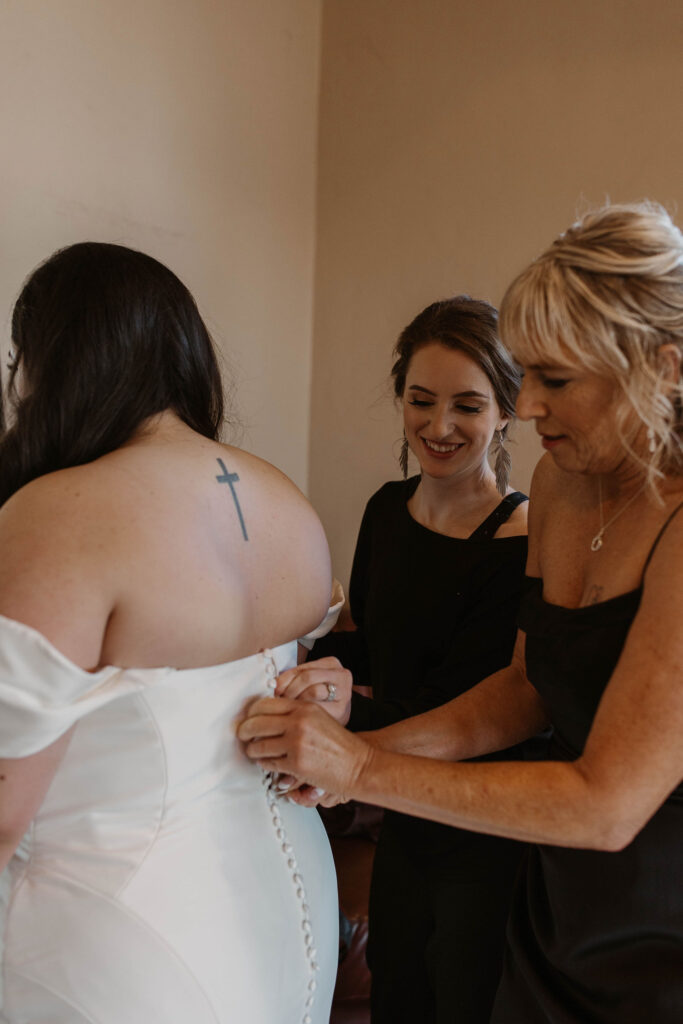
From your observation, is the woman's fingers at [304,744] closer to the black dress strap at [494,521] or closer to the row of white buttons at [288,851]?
the row of white buttons at [288,851]

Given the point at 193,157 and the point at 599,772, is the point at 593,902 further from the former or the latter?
the point at 193,157

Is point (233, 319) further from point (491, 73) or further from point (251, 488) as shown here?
point (251, 488)

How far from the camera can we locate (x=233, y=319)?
2.53 metres

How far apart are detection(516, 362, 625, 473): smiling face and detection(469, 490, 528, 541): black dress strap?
50 cm

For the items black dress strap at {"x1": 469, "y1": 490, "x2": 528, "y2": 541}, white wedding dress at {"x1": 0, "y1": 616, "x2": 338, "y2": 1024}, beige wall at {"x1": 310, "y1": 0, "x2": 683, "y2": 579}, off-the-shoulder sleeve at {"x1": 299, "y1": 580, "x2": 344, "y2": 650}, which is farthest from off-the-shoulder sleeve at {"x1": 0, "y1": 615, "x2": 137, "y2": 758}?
beige wall at {"x1": 310, "y1": 0, "x2": 683, "y2": 579}

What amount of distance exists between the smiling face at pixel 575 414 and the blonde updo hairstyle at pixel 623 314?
0.05ft

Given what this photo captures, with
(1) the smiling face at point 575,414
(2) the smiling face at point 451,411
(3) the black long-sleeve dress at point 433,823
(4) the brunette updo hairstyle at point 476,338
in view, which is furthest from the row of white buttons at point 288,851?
(4) the brunette updo hairstyle at point 476,338

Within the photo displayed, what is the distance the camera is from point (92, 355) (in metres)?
1.09

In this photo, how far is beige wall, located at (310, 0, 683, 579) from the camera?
2131mm

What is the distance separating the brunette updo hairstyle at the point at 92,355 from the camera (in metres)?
1.10

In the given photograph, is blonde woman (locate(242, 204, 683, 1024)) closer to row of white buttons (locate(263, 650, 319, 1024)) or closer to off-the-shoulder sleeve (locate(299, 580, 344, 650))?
row of white buttons (locate(263, 650, 319, 1024))

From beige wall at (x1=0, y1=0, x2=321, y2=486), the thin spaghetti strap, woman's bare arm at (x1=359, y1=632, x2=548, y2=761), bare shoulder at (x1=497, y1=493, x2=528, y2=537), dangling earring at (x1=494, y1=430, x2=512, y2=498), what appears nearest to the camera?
the thin spaghetti strap

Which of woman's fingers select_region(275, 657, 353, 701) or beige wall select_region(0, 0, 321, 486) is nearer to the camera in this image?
woman's fingers select_region(275, 657, 353, 701)

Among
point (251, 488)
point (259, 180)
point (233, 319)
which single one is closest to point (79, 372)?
point (251, 488)
